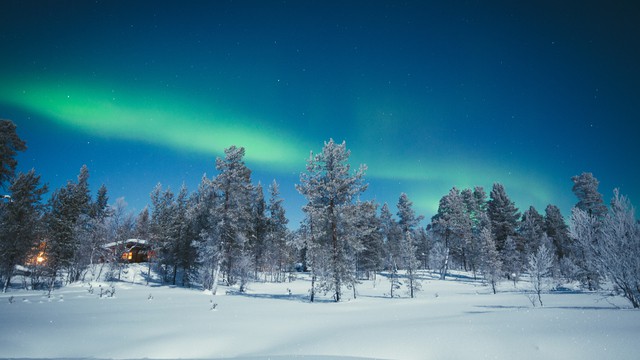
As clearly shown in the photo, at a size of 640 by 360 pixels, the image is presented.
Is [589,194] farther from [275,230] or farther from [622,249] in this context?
[275,230]

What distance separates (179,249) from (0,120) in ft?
74.4

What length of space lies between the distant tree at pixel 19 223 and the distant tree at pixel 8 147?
1.96 m

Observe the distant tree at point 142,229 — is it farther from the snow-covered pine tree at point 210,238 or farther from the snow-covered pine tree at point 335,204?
the snow-covered pine tree at point 335,204

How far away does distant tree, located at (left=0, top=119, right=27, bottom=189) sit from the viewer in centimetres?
2133

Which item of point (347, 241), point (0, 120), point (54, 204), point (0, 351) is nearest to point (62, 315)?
point (0, 351)

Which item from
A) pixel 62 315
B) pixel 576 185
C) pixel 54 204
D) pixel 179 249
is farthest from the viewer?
pixel 179 249

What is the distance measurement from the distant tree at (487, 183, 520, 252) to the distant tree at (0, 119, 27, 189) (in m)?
57.3

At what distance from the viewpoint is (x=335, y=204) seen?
883 inches

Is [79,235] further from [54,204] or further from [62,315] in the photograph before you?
[62,315]

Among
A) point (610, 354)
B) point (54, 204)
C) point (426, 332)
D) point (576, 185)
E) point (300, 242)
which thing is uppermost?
point (576, 185)

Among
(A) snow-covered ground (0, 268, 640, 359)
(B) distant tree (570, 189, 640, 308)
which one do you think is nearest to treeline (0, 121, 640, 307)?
(B) distant tree (570, 189, 640, 308)

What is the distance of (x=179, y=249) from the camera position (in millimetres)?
Answer: 38562

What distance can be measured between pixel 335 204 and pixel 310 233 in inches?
120

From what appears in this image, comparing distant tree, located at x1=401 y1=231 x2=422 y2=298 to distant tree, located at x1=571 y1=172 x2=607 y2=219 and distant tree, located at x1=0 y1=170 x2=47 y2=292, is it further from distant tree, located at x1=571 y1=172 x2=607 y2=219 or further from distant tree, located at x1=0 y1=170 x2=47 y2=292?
distant tree, located at x1=0 y1=170 x2=47 y2=292
